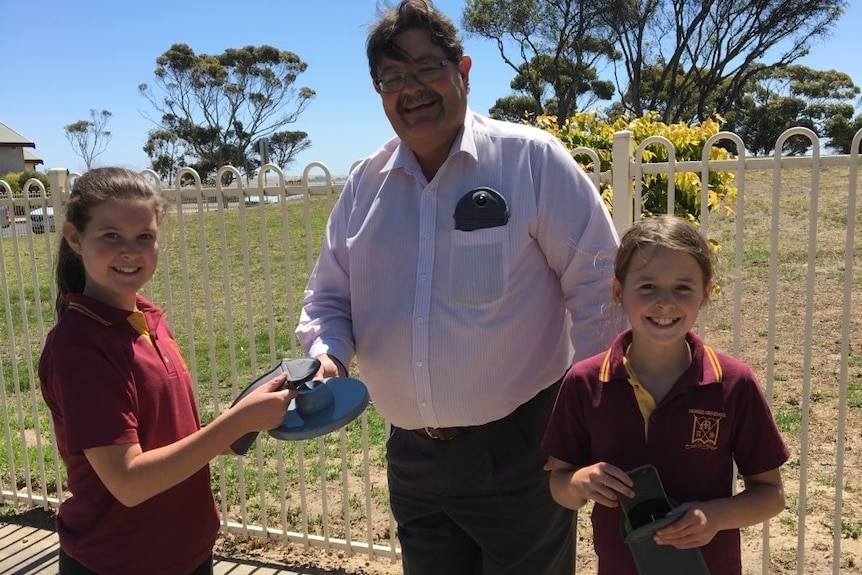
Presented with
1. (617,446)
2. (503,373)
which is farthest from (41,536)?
(617,446)

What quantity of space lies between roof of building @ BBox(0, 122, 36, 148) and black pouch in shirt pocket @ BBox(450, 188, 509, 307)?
54910mm

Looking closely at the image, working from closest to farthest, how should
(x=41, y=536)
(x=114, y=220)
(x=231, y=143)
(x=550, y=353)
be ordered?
(x=114, y=220), (x=550, y=353), (x=41, y=536), (x=231, y=143)

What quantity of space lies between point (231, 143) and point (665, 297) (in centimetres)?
4348

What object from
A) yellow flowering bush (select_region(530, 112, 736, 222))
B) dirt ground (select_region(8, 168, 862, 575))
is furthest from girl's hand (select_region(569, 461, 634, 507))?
yellow flowering bush (select_region(530, 112, 736, 222))

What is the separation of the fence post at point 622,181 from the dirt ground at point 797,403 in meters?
0.47

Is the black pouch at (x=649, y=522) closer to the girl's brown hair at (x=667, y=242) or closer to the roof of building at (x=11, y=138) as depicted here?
the girl's brown hair at (x=667, y=242)

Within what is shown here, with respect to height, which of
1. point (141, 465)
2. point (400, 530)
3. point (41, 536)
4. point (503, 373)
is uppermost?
point (503, 373)

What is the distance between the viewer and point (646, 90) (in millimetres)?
30297

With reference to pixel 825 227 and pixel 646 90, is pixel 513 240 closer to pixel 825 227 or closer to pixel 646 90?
pixel 825 227

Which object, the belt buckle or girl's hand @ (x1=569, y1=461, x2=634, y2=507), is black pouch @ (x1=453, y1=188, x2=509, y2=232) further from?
girl's hand @ (x1=569, y1=461, x2=634, y2=507)

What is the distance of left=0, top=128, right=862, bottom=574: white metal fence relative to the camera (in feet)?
9.77

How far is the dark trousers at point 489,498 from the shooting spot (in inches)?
75.9

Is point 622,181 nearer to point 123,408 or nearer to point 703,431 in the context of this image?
point 703,431

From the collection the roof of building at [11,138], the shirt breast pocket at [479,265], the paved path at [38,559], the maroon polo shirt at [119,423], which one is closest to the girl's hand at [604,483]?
the shirt breast pocket at [479,265]
